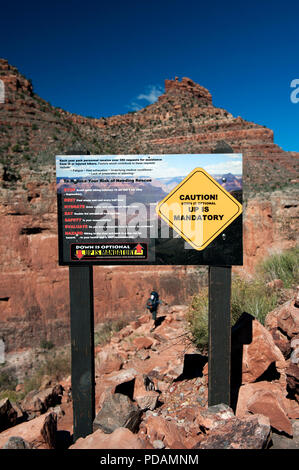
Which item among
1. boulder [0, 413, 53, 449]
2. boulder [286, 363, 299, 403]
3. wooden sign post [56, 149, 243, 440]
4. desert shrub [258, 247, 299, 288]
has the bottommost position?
boulder [0, 413, 53, 449]

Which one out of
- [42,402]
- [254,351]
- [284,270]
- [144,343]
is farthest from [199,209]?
[42,402]

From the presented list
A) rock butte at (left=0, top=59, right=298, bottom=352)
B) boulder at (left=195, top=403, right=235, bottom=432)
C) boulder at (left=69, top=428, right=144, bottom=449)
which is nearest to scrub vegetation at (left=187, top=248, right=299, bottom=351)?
boulder at (left=195, top=403, right=235, bottom=432)

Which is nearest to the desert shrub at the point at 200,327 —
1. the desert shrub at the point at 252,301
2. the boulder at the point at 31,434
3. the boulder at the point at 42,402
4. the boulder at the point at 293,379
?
the desert shrub at the point at 252,301

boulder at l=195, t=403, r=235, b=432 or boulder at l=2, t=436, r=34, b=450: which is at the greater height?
boulder at l=195, t=403, r=235, b=432

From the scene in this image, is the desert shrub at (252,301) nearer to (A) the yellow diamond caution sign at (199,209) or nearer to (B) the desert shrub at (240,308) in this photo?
(B) the desert shrub at (240,308)

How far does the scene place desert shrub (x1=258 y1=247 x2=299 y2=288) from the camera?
6539 mm

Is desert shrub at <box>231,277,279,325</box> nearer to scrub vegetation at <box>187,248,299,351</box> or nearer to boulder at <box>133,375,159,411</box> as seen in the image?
scrub vegetation at <box>187,248,299,351</box>

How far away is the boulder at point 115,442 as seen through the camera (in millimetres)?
2684

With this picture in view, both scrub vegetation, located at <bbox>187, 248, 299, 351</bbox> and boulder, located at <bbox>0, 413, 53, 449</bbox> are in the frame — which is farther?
scrub vegetation, located at <bbox>187, 248, 299, 351</bbox>

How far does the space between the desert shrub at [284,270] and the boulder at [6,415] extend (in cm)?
584

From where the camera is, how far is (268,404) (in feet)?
9.78

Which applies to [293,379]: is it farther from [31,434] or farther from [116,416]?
[31,434]

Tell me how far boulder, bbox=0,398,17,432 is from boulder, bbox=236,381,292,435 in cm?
349

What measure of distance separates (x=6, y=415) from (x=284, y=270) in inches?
265
